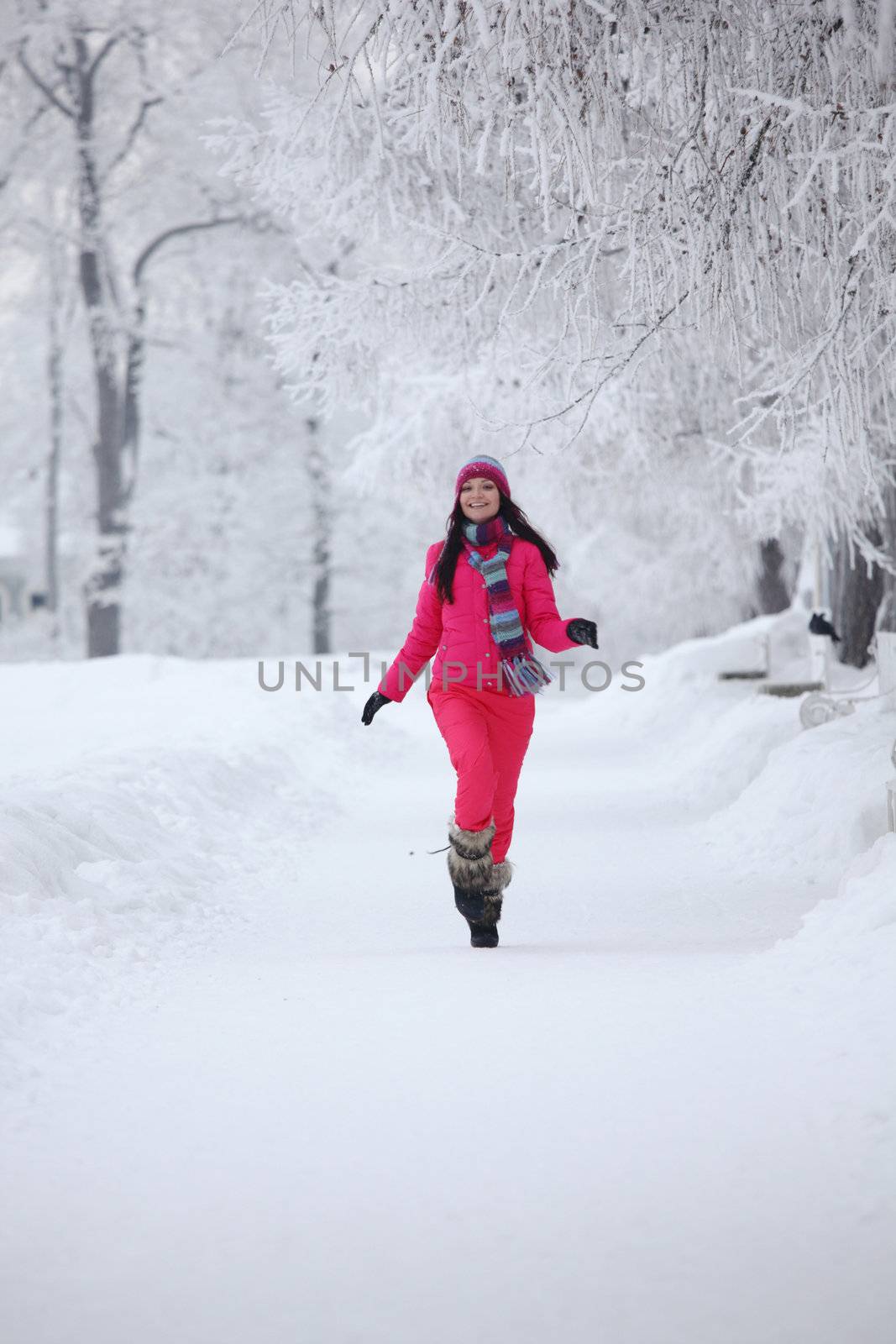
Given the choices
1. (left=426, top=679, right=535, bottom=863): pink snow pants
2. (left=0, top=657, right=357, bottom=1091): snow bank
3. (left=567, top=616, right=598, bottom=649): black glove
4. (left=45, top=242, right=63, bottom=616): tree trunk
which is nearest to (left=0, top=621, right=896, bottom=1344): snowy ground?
(left=0, top=657, right=357, bottom=1091): snow bank

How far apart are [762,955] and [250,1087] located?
203 cm

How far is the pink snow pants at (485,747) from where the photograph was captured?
5.96 m

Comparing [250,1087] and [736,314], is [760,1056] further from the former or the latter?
[736,314]

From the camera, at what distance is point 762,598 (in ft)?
82.7

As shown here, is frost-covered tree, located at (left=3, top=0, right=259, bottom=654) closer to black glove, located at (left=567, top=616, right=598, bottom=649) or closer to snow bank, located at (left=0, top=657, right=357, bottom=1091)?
snow bank, located at (left=0, top=657, right=357, bottom=1091)

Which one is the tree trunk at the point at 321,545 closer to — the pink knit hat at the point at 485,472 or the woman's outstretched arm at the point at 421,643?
the woman's outstretched arm at the point at 421,643

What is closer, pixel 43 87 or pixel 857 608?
pixel 857 608

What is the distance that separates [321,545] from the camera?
104ft

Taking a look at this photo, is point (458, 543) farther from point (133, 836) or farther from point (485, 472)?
point (133, 836)

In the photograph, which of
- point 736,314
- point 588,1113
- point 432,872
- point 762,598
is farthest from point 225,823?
point 762,598

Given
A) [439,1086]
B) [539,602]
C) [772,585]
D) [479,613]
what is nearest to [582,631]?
[539,602]

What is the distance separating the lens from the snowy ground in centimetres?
258

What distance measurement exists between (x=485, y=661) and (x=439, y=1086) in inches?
104

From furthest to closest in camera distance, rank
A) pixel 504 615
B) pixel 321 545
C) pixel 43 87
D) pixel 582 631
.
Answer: pixel 321 545 < pixel 43 87 < pixel 504 615 < pixel 582 631
